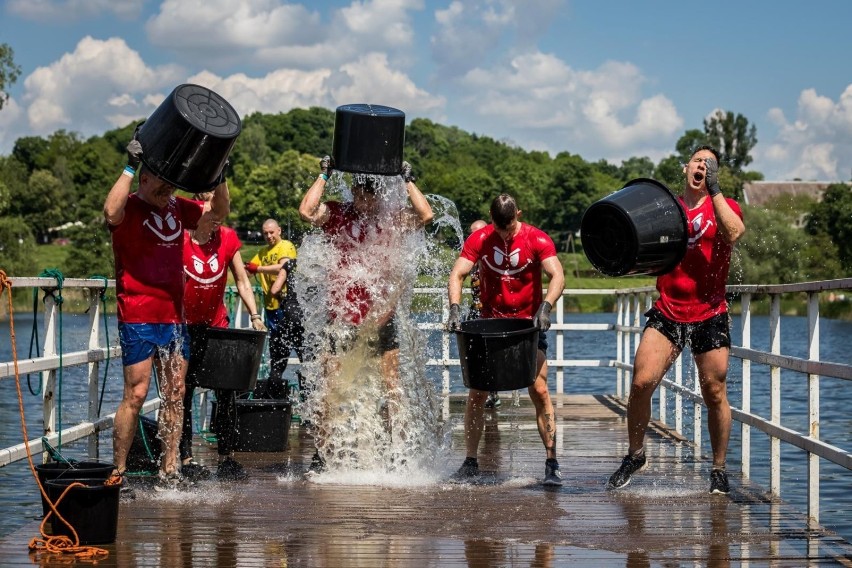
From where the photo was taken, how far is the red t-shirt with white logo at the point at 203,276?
7.91 metres

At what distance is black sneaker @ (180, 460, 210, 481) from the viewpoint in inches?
314

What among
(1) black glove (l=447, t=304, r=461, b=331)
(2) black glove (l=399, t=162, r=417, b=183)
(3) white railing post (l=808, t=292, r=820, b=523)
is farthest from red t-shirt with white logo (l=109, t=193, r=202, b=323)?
(3) white railing post (l=808, t=292, r=820, b=523)

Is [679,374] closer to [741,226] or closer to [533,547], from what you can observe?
[741,226]

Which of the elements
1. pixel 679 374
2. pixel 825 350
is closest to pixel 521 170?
pixel 825 350

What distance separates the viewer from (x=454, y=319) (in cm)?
784

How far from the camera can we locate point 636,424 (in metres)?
7.60

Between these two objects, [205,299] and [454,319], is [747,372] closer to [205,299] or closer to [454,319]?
[454,319]

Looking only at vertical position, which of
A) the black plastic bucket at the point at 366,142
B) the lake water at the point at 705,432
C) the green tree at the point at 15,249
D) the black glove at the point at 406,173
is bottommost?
the lake water at the point at 705,432

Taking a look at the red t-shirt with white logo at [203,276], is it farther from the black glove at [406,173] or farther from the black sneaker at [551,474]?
the black sneaker at [551,474]

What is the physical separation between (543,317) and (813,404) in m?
1.71

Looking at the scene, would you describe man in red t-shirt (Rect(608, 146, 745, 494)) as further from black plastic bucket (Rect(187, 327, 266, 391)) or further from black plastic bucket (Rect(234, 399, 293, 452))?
black plastic bucket (Rect(234, 399, 293, 452))

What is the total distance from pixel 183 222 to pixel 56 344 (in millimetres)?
1042

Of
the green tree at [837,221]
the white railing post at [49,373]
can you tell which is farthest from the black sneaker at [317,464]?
the green tree at [837,221]

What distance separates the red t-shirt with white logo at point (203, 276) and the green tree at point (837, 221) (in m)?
63.2
